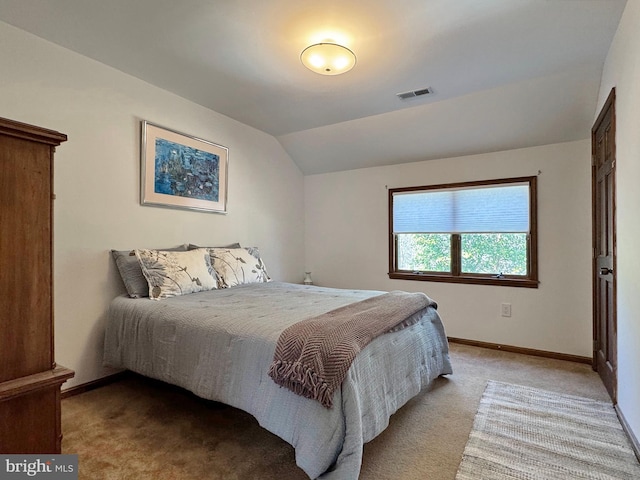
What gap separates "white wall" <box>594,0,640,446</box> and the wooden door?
0.15m

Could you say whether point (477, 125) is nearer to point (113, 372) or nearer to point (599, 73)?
point (599, 73)

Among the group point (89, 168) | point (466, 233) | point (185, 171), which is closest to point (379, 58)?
point (185, 171)

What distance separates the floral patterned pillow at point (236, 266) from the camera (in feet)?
10.2

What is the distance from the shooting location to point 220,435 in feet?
6.48

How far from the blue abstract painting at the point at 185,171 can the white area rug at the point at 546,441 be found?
9.70 ft

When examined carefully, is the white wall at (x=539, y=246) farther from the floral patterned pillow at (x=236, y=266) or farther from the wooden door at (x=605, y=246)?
the floral patterned pillow at (x=236, y=266)

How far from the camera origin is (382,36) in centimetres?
223

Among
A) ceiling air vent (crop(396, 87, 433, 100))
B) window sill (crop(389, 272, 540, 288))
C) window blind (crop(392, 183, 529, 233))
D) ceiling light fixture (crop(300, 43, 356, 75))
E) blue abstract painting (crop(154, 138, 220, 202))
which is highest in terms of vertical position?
ceiling air vent (crop(396, 87, 433, 100))

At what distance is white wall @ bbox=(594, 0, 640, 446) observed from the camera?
1.78 metres

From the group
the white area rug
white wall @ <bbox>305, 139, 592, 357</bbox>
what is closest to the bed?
the white area rug

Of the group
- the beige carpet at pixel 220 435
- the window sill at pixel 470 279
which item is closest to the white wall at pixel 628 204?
the beige carpet at pixel 220 435

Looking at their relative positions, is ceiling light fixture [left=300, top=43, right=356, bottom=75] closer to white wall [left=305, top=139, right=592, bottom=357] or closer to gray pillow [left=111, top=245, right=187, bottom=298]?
gray pillow [left=111, top=245, right=187, bottom=298]

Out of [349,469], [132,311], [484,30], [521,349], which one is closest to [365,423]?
[349,469]

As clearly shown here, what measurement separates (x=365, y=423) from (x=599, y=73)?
309 cm
